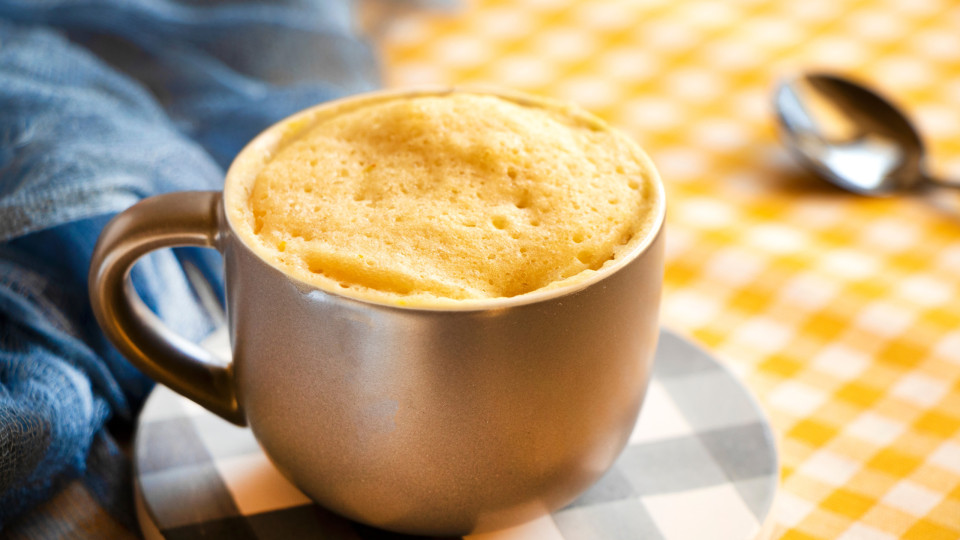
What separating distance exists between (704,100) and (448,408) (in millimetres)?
664

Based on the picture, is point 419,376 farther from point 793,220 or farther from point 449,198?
point 793,220

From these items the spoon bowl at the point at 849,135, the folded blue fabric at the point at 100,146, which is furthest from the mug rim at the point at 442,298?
the spoon bowl at the point at 849,135

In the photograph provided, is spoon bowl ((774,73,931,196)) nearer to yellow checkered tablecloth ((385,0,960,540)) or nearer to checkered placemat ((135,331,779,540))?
yellow checkered tablecloth ((385,0,960,540))

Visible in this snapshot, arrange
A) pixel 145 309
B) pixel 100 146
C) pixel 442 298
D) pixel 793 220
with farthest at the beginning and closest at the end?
pixel 793 220
pixel 100 146
pixel 145 309
pixel 442 298

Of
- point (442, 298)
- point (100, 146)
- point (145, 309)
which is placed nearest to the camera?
point (442, 298)

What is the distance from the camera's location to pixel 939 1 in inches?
45.0

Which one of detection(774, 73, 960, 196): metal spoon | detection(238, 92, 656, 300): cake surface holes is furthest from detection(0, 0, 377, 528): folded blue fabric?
detection(774, 73, 960, 196): metal spoon

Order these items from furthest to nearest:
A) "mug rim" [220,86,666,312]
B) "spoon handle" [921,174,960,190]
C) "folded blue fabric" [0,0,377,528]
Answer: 1. "spoon handle" [921,174,960,190]
2. "folded blue fabric" [0,0,377,528]
3. "mug rim" [220,86,666,312]

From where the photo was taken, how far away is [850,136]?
88 cm

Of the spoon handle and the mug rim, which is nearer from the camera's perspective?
the mug rim

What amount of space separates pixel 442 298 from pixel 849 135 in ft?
1.99

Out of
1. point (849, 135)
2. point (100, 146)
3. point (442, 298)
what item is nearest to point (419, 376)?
point (442, 298)

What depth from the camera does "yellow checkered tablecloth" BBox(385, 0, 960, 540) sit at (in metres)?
0.59

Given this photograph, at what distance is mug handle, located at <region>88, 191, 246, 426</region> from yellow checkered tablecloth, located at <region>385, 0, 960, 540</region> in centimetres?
32
